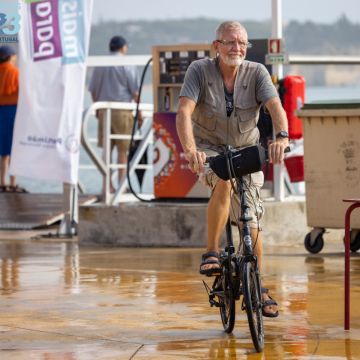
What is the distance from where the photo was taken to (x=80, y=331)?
8.85 meters

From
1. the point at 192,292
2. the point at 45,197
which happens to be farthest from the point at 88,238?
the point at 192,292

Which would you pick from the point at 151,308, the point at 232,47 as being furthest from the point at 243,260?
the point at 151,308

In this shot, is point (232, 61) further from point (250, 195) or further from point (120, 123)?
point (120, 123)

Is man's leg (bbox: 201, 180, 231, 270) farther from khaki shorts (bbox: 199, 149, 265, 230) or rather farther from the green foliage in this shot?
the green foliage

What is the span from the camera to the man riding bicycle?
8.77 metres

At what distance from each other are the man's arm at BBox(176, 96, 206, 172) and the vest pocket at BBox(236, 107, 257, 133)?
0.29 meters

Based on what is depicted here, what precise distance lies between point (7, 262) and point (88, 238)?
1.93m

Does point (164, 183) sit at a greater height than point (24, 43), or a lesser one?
lesser

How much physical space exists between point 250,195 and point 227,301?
2.09 ft

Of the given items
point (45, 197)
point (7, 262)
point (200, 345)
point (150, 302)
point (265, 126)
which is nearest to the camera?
point (200, 345)

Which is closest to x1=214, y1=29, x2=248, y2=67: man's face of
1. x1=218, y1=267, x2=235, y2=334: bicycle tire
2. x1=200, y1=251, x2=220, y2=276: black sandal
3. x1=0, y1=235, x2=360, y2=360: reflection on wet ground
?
x1=200, y1=251, x2=220, y2=276: black sandal

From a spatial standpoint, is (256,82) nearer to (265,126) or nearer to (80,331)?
(80,331)

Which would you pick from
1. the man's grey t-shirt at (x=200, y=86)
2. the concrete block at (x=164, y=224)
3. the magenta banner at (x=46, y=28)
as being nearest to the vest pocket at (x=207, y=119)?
the man's grey t-shirt at (x=200, y=86)

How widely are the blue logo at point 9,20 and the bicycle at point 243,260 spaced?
11.6 ft
